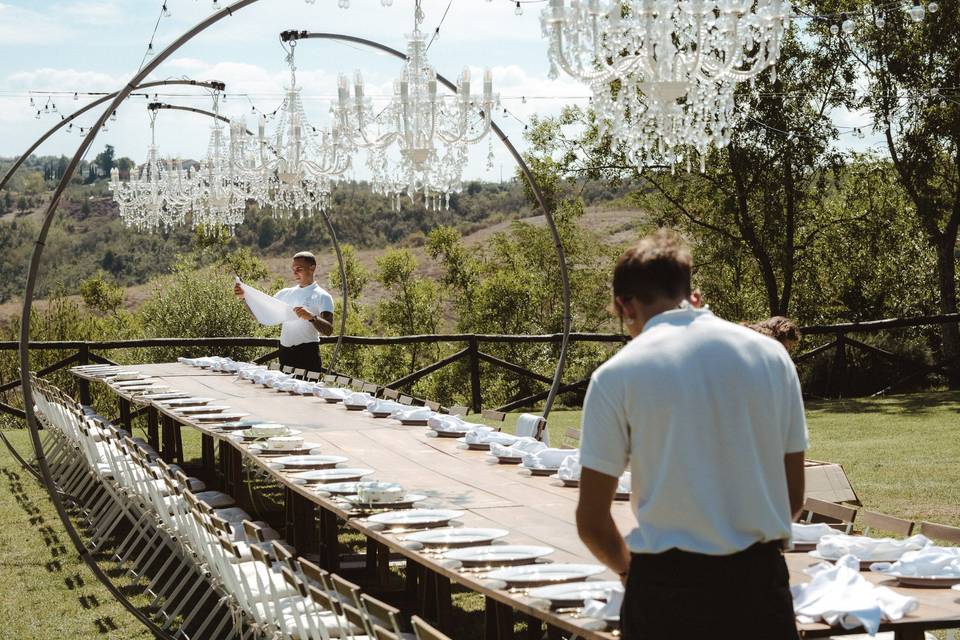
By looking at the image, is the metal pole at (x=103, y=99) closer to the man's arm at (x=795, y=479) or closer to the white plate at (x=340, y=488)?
the white plate at (x=340, y=488)

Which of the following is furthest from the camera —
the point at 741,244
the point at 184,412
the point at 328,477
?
the point at 741,244

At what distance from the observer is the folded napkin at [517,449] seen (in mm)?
6156

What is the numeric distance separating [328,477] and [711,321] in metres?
3.30

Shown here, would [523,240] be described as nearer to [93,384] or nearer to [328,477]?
[93,384]

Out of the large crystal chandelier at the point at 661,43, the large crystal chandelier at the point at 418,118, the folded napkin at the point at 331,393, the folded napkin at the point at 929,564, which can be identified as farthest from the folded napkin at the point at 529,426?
the folded napkin at the point at 929,564

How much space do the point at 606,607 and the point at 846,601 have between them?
66cm

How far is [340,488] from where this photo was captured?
5250 mm

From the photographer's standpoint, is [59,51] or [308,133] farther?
[59,51]

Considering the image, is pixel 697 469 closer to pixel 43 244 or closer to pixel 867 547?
pixel 867 547

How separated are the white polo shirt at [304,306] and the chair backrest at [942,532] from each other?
6867 mm

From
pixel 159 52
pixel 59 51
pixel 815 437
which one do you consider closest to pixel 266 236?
pixel 59 51

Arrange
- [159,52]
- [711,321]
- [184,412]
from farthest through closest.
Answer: [184,412]
[159,52]
[711,321]

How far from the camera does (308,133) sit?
923cm

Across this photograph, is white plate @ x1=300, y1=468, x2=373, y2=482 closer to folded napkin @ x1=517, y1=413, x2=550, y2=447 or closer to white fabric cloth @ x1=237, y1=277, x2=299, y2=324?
folded napkin @ x1=517, y1=413, x2=550, y2=447
